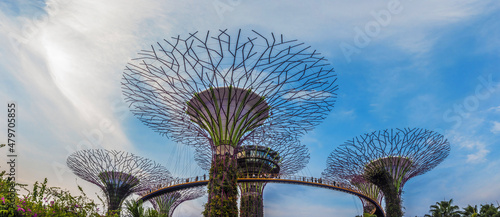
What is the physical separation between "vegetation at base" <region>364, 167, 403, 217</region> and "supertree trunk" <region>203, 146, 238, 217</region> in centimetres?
1905

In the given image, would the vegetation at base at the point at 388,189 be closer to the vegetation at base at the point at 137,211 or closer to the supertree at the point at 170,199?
the supertree at the point at 170,199

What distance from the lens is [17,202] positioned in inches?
233

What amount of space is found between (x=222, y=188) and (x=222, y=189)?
0.06 m

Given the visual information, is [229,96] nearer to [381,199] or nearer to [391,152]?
[391,152]

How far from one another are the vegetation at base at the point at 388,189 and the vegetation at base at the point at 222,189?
62.5ft

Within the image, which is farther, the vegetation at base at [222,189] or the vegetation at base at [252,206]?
the vegetation at base at [252,206]

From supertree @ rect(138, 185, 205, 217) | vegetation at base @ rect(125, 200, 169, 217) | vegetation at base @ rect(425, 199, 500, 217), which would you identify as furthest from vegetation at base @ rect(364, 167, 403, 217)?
vegetation at base @ rect(125, 200, 169, 217)

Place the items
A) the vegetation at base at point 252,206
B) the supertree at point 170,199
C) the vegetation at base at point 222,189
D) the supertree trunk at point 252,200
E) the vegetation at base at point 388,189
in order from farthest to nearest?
1. the supertree at point 170,199
2. the supertree trunk at point 252,200
3. the vegetation at base at point 252,206
4. the vegetation at base at point 388,189
5. the vegetation at base at point 222,189

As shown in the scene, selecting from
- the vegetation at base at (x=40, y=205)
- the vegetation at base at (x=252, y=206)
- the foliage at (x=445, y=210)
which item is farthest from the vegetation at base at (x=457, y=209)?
the vegetation at base at (x=40, y=205)

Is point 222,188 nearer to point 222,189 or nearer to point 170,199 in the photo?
point 222,189

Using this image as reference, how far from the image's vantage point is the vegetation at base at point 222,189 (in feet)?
60.5

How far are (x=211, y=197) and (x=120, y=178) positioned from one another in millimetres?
20263

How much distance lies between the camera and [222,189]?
61.8 feet

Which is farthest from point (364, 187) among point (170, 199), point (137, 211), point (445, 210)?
point (137, 211)
